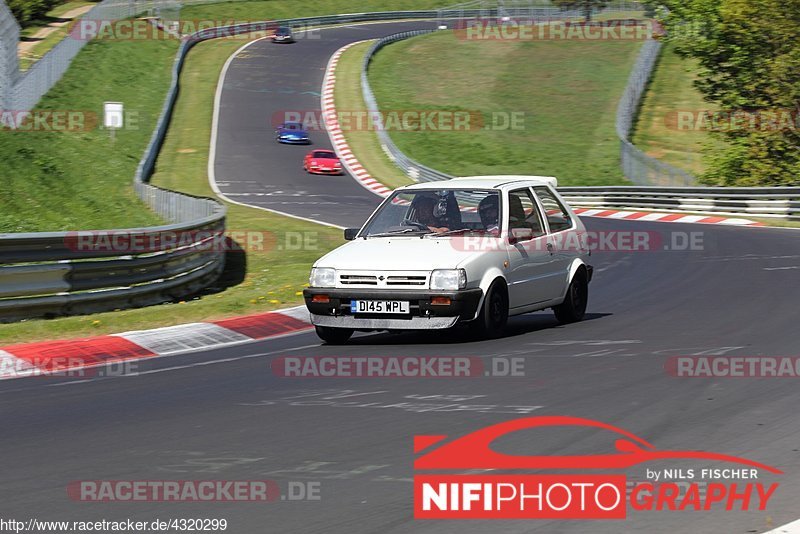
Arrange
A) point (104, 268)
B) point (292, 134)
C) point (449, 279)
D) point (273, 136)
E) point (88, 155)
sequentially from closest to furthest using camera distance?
point (449, 279), point (104, 268), point (88, 155), point (292, 134), point (273, 136)

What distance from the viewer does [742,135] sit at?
39656 mm

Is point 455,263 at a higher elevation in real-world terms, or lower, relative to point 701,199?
higher

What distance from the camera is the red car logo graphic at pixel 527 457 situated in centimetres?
631

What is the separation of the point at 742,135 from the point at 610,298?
2604 cm

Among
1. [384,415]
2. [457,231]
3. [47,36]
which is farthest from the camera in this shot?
[47,36]

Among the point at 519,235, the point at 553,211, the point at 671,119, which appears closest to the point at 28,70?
the point at 671,119

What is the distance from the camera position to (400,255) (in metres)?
11.4

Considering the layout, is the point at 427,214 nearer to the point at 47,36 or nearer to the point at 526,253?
the point at 526,253

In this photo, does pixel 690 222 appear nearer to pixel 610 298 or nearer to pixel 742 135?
pixel 742 135

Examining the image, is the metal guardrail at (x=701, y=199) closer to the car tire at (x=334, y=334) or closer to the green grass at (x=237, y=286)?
the green grass at (x=237, y=286)

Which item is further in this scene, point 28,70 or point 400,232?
point 28,70

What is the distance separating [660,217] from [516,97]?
29.2 meters

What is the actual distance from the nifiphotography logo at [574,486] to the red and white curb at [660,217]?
82.1 feet

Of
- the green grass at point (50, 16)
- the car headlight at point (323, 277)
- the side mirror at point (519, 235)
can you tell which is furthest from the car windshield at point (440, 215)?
the green grass at point (50, 16)
